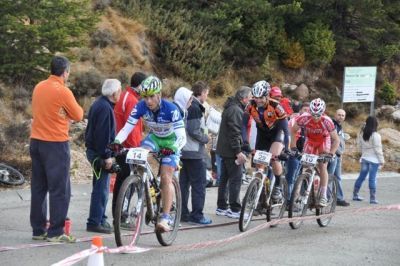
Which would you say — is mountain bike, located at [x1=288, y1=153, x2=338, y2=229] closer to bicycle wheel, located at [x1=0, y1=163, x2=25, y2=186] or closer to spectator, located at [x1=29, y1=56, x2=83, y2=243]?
spectator, located at [x1=29, y1=56, x2=83, y2=243]

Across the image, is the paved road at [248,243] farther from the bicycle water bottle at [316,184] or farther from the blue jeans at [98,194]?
the bicycle water bottle at [316,184]

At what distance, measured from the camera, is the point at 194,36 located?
25391 millimetres

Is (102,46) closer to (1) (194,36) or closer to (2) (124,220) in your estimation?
(1) (194,36)

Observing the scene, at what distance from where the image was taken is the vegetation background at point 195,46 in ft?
51.3

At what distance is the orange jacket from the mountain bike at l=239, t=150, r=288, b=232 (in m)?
2.98

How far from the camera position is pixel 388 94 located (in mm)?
31156

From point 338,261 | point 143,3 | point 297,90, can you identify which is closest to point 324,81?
point 297,90

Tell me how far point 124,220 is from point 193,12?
1988cm

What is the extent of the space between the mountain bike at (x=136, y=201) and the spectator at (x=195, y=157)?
1799mm

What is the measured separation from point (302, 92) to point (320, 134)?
1688 centimetres

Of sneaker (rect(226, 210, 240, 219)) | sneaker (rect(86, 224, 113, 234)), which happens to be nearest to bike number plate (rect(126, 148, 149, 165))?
sneaker (rect(86, 224, 113, 234))

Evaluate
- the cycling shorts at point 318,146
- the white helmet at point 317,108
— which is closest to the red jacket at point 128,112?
the white helmet at point 317,108

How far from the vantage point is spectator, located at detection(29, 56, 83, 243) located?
8062mm

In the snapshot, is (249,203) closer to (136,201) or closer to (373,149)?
(136,201)
